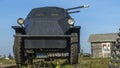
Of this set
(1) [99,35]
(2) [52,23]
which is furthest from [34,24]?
(1) [99,35]

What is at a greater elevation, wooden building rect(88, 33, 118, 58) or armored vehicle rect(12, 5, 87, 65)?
armored vehicle rect(12, 5, 87, 65)

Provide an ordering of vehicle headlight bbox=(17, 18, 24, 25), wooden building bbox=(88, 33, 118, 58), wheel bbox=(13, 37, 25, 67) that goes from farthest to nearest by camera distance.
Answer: wooden building bbox=(88, 33, 118, 58)
vehicle headlight bbox=(17, 18, 24, 25)
wheel bbox=(13, 37, 25, 67)

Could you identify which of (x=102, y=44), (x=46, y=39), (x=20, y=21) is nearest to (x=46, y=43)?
(x=46, y=39)

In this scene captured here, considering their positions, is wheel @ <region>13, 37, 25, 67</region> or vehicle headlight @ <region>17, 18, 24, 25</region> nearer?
wheel @ <region>13, 37, 25, 67</region>

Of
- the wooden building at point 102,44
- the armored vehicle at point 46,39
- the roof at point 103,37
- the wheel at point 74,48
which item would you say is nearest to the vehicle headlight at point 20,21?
the armored vehicle at point 46,39

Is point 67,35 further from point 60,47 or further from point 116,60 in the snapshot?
point 116,60

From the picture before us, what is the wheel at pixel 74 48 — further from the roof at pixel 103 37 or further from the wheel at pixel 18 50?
the roof at pixel 103 37

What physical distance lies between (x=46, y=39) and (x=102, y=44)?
215 feet

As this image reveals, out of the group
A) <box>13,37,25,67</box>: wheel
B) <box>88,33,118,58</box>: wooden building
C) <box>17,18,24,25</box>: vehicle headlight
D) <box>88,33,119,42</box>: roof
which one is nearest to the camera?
<box>13,37,25,67</box>: wheel

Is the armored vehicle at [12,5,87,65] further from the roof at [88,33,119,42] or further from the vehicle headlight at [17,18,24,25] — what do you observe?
the roof at [88,33,119,42]

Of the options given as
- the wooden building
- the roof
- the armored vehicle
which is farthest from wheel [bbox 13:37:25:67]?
the roof

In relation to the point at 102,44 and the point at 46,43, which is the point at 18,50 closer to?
the point at 46,43

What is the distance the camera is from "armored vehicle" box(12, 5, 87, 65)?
1591cm

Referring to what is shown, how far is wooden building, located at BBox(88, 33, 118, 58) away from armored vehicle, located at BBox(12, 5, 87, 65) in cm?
6093
